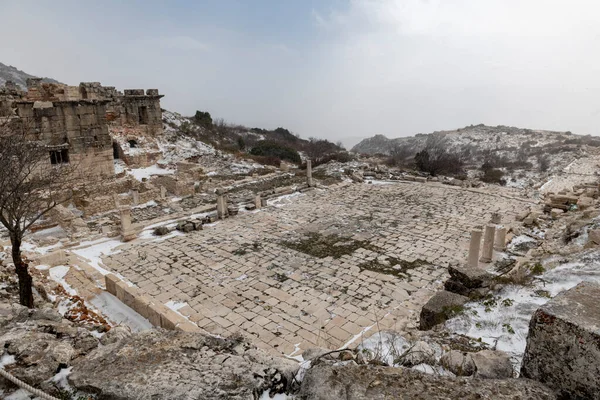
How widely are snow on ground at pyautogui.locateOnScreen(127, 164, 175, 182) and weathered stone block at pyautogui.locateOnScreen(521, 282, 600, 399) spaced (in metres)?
20.6

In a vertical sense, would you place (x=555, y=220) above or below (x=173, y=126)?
below

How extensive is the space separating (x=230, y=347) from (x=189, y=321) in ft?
13.7

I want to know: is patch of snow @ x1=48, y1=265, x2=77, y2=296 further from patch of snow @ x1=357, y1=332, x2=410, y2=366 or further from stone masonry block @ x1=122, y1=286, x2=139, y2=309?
patch of snow @ x1=357, y1=332, x2=410, y2=366

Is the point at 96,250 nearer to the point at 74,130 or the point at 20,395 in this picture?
the point at 74,130

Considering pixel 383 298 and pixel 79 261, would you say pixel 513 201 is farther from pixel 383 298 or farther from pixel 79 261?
pixel 79 261

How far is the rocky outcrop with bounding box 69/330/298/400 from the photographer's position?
9.27 ft

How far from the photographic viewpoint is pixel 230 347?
3.54m

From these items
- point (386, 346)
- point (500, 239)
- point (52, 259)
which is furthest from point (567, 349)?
point (52, 259)

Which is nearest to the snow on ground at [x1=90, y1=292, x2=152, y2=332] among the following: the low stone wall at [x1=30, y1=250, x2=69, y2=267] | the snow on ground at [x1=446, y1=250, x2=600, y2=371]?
the low stone wall at [x1=30, y1=250, x2=69, y2=267]

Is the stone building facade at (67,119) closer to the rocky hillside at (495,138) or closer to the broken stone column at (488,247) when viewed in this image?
the broken stone column at (488,247)

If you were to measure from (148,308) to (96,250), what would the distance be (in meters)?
4.72

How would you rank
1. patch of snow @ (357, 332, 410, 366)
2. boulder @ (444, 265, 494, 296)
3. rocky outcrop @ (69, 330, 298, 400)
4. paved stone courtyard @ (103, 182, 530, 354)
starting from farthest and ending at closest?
paved stone courtyard @ (103, 182, 530, 354) → boulder @ (444, 265, 494, 296) → patch of snow @ (357, 332, 410, 366) → rocky outcrop @ (69, 330, 298, 400)

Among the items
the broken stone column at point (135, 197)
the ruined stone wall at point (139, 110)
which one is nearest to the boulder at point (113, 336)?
the broken stone column at point (135, 197)

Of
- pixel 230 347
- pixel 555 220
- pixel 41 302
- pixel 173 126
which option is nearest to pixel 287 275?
pixel 41 302
